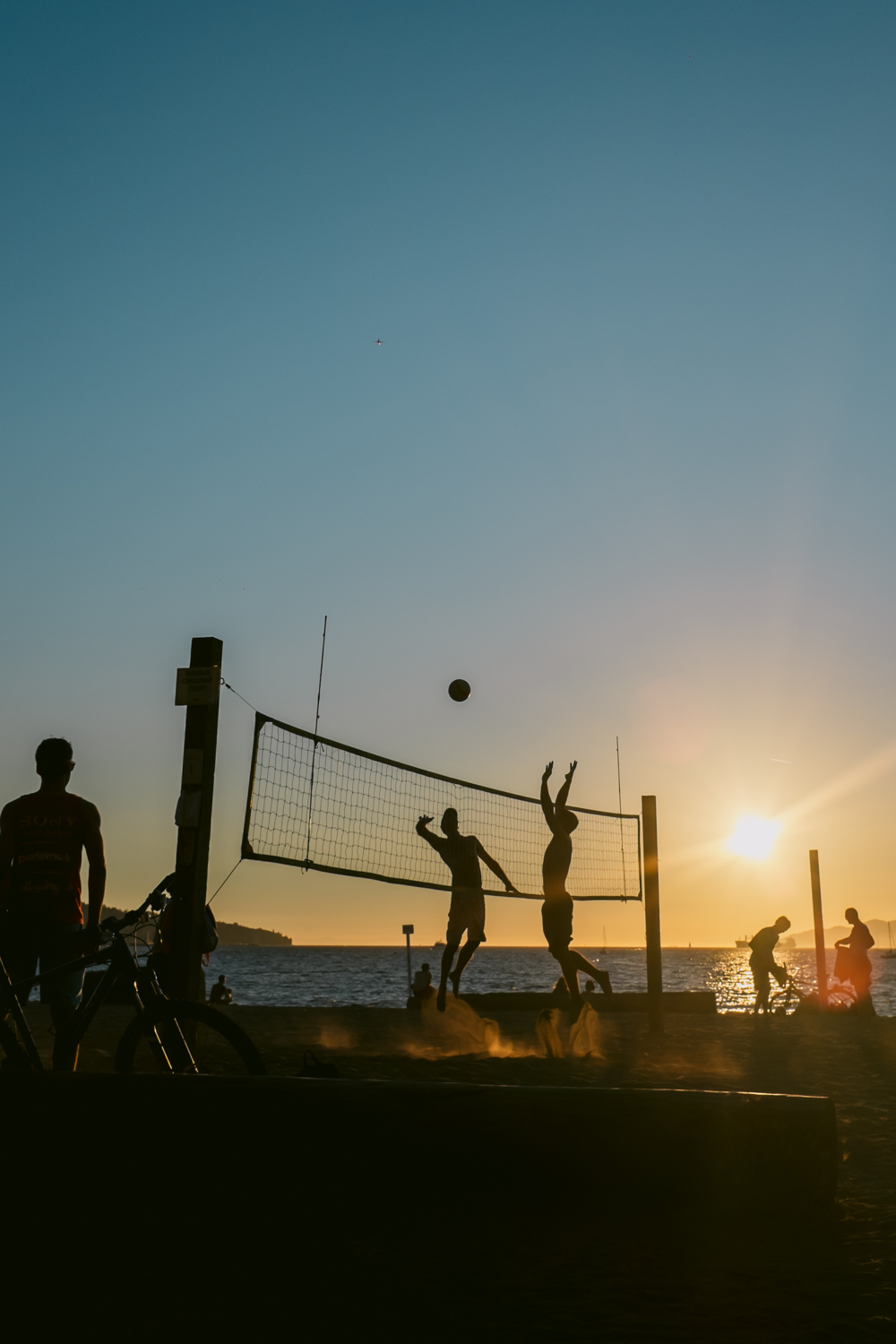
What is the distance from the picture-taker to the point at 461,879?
9508 mm

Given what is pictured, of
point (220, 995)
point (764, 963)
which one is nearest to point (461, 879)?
point (764, 963)

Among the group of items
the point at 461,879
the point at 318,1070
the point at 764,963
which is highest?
the point at 461,879

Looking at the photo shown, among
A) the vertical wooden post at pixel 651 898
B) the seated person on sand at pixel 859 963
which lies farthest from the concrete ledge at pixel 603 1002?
the vertical wooden post at pixel 651 898

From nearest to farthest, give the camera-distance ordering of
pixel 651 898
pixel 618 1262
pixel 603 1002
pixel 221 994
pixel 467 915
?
1. pixel 618 1262
2. pixel 467 915
3. pixel 651 898
4. pixel 603 1002
5. pixel 221 994

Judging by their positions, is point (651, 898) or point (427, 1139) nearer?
point (427, 1139)

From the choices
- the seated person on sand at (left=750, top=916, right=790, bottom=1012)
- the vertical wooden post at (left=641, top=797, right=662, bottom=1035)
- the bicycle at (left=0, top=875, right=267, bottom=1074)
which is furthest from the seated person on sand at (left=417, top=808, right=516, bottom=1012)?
the seated person on sand at (left=750, top=916, right=790, bottom=1012)

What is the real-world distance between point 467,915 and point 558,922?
3.90ft

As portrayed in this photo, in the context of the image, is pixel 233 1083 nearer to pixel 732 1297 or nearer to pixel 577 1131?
pixel 577 1131

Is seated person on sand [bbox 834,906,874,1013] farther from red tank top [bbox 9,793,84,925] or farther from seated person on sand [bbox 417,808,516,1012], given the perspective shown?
red tank top [bbox 9,793,84,925]

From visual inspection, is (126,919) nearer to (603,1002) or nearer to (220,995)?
(603,1002)

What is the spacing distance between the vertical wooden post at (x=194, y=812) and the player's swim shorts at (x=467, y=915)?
12.1 ft

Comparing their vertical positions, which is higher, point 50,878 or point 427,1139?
point 50,878

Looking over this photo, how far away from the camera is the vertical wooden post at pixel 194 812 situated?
584 cm

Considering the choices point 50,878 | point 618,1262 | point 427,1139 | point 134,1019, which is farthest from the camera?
point 50,878
